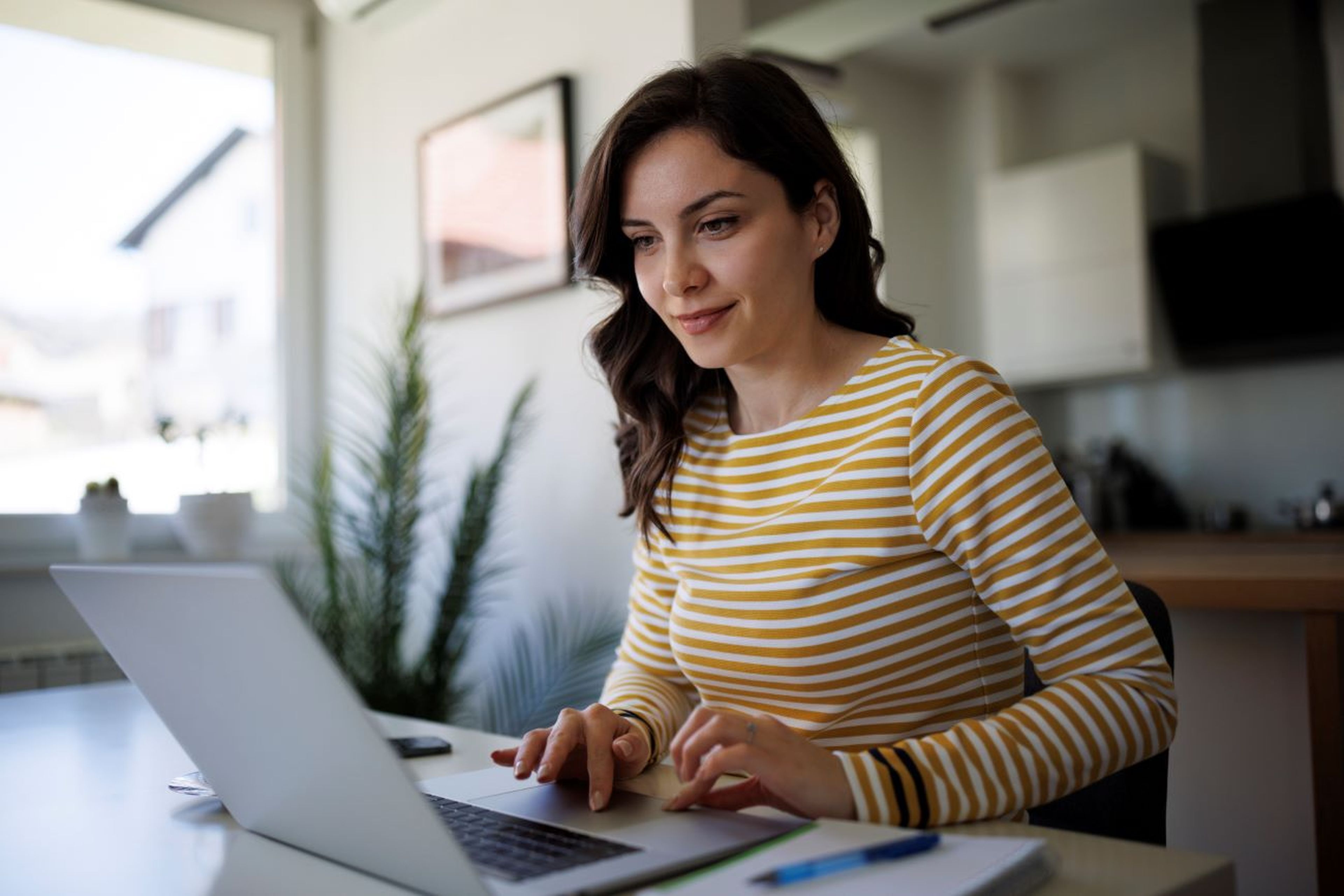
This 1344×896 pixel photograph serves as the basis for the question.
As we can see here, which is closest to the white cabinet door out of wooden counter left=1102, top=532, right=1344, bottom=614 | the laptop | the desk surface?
wooden counter left=1102, top=532, right=1344, bottom=614

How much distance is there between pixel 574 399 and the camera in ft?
9.38

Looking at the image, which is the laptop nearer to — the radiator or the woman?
the woman

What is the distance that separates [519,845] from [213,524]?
2.58m

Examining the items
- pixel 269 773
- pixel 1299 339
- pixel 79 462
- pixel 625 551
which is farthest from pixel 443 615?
pixel 1299 339

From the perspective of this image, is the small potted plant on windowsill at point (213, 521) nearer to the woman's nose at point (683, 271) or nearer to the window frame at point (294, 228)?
the window frame at point (294, 228)

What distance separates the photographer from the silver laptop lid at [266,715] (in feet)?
2.17

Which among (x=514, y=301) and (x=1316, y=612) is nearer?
(x=1316, y=612)

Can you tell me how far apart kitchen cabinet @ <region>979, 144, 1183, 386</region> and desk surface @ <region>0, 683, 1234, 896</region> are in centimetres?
373

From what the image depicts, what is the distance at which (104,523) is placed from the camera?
296cm

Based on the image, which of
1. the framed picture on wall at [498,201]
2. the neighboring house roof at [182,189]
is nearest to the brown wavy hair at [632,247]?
the framed picture on wall at [498,201]

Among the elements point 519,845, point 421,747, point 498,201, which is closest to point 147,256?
point 498,201

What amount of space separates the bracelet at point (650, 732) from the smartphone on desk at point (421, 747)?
7.8 inches

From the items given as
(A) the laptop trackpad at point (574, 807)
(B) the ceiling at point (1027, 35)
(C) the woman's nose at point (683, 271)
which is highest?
(B) the ceiling at point (1027, 35)

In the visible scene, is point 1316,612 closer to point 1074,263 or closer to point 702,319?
point 702,319
